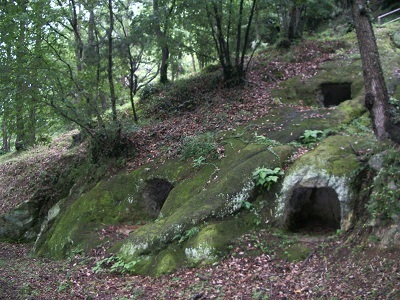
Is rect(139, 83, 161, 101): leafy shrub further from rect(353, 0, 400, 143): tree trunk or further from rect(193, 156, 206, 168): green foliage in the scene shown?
rect(353, 0, 400, 143): tree trunk

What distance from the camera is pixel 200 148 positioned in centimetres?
1068

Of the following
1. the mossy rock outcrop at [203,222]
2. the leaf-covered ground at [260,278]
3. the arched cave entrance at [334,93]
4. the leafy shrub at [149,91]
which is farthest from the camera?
the leafy shrub at [149,91]

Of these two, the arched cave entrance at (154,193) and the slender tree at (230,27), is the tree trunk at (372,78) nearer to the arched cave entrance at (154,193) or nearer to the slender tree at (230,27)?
the arched cave entrance at (154,193)

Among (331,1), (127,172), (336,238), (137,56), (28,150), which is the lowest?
(336,238)

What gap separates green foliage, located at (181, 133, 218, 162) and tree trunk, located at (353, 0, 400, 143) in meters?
4.42

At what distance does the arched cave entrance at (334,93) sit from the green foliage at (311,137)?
13.7 ft

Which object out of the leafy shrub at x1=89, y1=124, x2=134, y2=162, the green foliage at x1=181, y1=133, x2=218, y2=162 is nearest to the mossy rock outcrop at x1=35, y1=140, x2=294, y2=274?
the green foliage at x1=181, y1=133, x2=218, y2=162

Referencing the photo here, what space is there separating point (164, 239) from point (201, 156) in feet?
10.0

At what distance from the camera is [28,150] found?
20.8 metres

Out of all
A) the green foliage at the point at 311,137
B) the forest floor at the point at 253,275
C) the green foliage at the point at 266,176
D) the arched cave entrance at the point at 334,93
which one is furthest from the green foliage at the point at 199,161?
the arched cave entrance at the point at 334,93

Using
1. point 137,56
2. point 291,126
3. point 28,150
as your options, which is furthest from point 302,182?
point 28,150

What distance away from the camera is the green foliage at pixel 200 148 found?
10.3 m

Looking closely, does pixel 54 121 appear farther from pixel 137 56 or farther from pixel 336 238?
pixel 336 238

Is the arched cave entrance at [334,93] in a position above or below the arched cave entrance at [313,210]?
above
